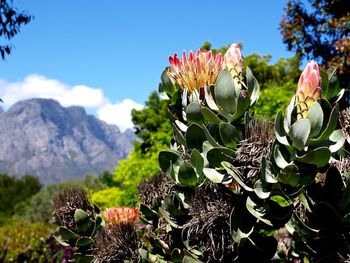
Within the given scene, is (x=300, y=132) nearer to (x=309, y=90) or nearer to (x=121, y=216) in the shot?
(x=309, y=90)

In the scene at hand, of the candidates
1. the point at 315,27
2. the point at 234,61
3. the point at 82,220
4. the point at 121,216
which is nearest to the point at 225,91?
the point at 234,61

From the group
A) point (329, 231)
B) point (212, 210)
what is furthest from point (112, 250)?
point (329, 231)

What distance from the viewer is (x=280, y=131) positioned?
49.9 inches

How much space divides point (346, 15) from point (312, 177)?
33.5ft

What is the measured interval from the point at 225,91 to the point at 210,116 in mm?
83

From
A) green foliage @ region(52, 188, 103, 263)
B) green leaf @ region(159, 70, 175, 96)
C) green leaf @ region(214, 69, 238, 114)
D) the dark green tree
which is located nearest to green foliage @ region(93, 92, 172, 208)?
the dark green tree

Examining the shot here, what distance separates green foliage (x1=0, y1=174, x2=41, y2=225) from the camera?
163 ft

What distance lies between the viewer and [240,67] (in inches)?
60.1

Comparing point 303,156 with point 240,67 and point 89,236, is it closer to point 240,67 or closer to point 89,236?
point 240,67

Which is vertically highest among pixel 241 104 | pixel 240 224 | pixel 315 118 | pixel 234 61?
pixel 234 61

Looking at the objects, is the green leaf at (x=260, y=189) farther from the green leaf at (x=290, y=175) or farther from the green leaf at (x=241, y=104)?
the green leaf at (x=241, y=104)

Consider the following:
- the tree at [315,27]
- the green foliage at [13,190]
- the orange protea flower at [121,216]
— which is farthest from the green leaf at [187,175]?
the green foliage at [13,190]

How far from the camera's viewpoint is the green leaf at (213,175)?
1.36 metres

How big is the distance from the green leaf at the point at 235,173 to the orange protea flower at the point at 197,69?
1.20ft
